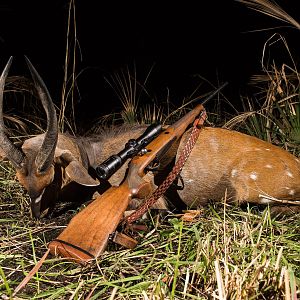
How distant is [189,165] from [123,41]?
18.9 feet

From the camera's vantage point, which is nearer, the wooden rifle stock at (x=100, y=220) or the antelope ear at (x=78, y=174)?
the wooden rifle stock at (x=100, y=220)

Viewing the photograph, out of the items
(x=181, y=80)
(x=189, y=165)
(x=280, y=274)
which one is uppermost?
(x=280, y=274)

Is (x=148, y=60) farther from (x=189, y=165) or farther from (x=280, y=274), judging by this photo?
(x=280, y=274)

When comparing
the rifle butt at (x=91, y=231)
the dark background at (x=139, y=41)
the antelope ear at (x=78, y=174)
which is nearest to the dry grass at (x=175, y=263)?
the rifle butt at (x=91, y=231)

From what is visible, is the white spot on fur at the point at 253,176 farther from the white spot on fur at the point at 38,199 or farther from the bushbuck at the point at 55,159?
the white spot on fur at the point at 38,199

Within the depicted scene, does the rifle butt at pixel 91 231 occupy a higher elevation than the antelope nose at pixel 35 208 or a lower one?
higher

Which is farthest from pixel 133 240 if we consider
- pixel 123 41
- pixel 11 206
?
→ pixel 123 41

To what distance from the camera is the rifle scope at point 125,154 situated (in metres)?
4.38

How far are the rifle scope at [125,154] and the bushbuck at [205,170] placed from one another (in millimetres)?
199

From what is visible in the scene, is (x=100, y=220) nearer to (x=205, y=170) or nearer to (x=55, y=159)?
(x=55, y=159)

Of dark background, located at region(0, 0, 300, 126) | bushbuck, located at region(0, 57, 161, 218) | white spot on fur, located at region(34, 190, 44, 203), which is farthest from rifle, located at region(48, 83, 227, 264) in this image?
dark background, located at region(0, 0, 300, 126)

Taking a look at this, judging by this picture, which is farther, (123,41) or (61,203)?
(123,41)

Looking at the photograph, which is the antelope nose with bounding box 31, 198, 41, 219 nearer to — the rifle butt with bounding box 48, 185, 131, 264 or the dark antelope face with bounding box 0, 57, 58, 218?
the dark antelope face with bounding box 0, 57, 58, 218

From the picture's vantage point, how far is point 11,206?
525cm
